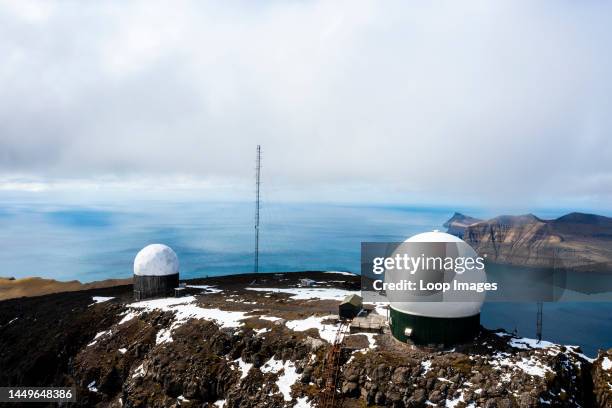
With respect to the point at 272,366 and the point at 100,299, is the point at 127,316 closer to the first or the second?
the point at 100,299

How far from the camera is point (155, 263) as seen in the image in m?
42.5

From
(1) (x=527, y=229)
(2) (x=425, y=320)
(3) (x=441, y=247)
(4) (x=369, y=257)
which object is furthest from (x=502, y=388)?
(1) (x=527, y=229)

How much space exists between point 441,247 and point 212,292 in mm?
30032

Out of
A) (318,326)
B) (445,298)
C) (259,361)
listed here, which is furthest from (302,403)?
(445,298)

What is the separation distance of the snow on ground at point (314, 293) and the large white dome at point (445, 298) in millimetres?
14112

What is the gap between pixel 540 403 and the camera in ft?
67.6

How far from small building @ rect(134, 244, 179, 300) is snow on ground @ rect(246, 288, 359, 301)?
11.3 meters

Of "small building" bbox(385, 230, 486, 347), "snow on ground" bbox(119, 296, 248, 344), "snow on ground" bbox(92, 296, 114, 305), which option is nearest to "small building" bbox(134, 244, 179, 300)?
"snow on ground" bbox(119, 296, 248, 344)

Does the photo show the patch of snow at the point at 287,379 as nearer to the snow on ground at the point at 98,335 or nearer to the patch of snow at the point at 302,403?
the patch of snow at the point at 302,403

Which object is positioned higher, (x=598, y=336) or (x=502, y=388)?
(x=502, y=388)

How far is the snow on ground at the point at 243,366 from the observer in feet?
88.8

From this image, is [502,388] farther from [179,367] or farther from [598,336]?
[598,336]

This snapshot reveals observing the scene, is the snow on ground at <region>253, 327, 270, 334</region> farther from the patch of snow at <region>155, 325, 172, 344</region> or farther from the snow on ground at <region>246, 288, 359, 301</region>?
the snow on ground at <region>246, 288, 359, 301</region>

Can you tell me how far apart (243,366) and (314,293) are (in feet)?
55.9
